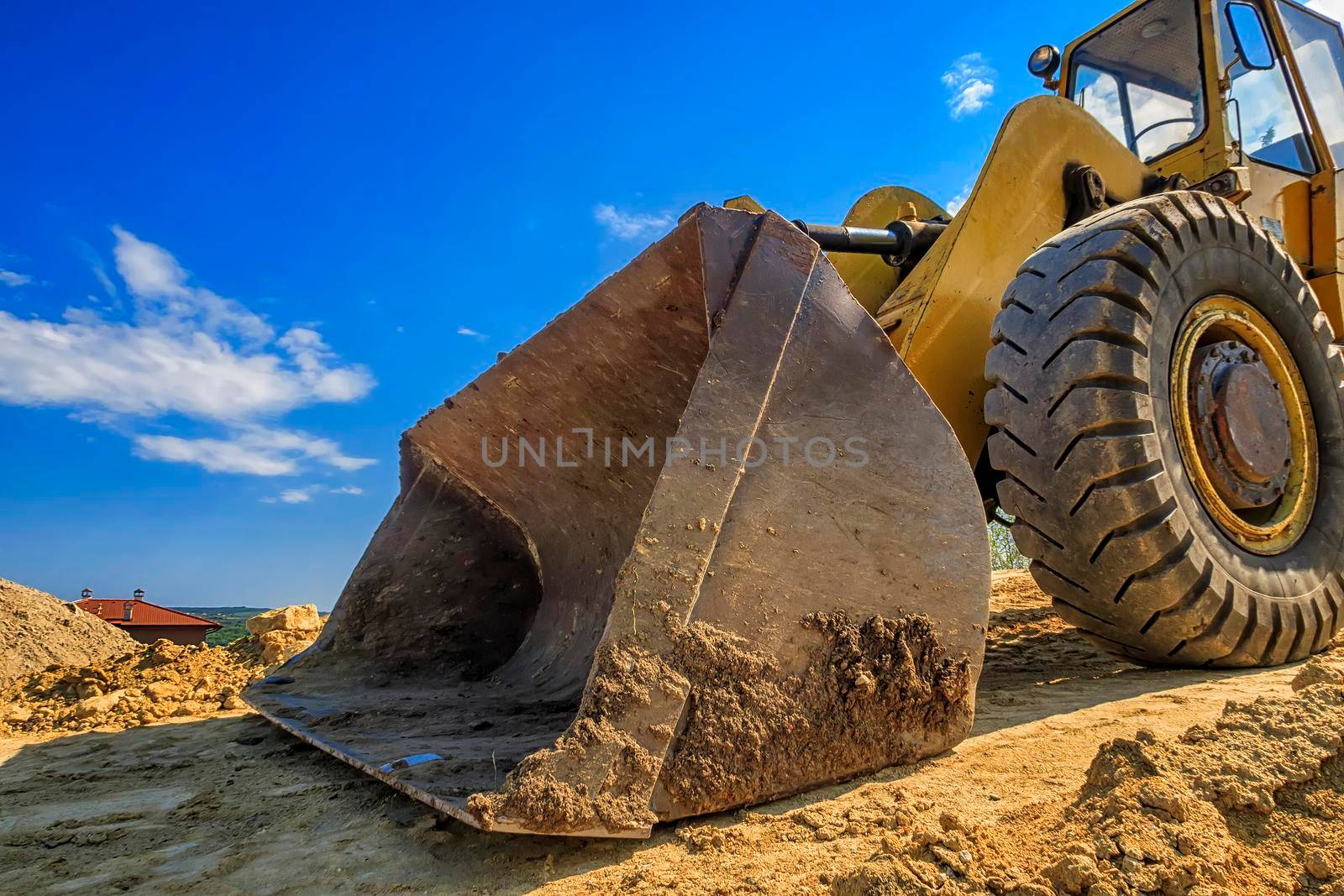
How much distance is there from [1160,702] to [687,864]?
1.58 meters

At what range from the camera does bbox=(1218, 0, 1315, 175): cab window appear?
432 centimetres

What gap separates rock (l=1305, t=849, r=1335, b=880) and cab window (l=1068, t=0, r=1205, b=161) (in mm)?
3945

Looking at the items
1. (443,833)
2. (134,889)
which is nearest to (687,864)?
(443,833)

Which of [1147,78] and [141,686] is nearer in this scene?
[141,686]

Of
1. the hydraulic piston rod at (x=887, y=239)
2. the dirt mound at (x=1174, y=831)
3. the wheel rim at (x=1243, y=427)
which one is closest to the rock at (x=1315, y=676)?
the dirt mound at (x=1174, y=831)

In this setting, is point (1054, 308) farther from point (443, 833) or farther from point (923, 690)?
point (443, 833)

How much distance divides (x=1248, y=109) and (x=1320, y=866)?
436 centimetres

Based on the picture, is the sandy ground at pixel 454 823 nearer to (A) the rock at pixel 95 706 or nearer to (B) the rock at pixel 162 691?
(A) the rock at pixel 95 706

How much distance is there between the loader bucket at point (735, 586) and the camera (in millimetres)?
1499

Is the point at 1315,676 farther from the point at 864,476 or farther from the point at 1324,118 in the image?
the point at 1324,118

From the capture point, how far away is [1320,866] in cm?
131

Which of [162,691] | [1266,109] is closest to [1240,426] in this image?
[1266,109]

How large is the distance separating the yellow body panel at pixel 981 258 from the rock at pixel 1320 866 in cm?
159

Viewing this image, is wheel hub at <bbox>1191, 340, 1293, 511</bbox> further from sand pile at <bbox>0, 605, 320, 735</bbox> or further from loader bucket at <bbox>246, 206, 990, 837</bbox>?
sand pile at <bbox>0, 605, 320, 735</bbox>
